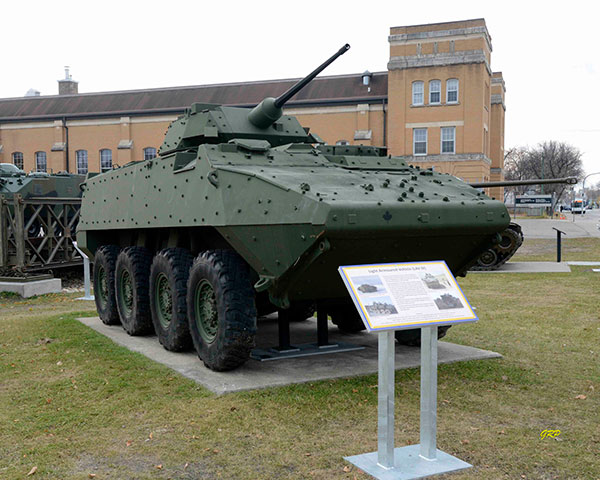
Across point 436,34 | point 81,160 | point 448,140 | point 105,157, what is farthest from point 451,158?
point 81,160

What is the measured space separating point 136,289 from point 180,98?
34.6 metres

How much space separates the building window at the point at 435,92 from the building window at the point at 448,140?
1.54m

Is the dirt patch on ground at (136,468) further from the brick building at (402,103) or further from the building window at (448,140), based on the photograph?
the building window at (448,140)

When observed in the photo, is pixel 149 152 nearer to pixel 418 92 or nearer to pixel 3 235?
pixel 418 92

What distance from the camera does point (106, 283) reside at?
10.3 metres

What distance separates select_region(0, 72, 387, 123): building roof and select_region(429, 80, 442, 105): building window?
2.45 m

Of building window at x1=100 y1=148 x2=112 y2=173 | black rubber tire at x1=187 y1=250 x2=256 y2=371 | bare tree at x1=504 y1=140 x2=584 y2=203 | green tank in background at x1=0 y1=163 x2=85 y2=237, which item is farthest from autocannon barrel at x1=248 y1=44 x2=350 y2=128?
bare tree at x1=504 y1=140 x2=584 y2=203

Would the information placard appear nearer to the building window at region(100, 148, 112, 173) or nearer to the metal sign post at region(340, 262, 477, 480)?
the metal sign post at region(340, 262, 477, 480)

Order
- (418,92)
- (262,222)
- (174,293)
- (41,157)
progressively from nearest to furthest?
(262,222), (174,293), (418,92), (41,157)

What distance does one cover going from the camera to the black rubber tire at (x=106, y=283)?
10.1m

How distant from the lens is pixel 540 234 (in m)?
34.9

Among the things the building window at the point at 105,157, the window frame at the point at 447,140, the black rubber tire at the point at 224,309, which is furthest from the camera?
the building window at the point at 105,157

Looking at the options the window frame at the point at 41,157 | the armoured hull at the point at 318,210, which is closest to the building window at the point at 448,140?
the window frame at the point at 41,157

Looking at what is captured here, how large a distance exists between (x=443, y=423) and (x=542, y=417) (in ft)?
2.69
